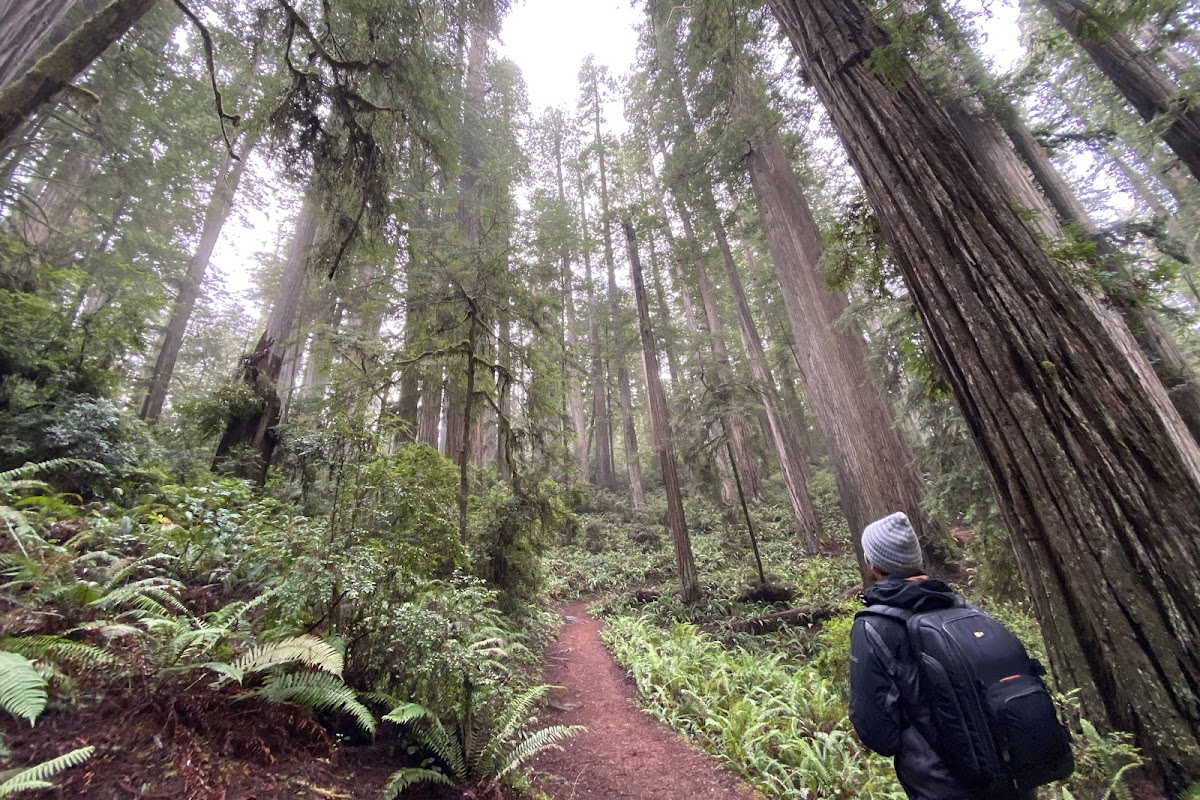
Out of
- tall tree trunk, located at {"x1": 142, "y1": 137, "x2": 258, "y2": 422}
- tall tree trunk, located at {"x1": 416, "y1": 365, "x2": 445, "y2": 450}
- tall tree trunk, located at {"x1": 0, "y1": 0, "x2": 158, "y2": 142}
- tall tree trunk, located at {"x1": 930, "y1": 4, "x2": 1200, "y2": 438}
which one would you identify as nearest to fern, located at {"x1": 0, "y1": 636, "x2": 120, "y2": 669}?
tall tree trunk, located at {"x1": 0, "y1": 0, "x2": 158, "y2": 142}

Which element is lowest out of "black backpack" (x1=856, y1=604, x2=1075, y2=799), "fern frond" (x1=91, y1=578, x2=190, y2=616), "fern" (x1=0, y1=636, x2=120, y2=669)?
"black backpack" (x1=856, y1=604, x2=1075, y2=799)

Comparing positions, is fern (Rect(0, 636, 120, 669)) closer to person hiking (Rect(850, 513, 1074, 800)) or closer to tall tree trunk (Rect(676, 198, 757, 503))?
person hiking (Rect(850, 513, 1074, 800))

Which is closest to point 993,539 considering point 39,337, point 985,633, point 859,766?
point 859,766

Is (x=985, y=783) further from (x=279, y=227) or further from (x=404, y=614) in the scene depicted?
(x=279, y=227)

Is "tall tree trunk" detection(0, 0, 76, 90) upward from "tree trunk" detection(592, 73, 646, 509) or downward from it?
downward

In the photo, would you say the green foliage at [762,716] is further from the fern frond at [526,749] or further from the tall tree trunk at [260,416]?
the tall tree trunk at [260,416]

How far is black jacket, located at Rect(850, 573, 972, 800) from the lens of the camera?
1.83 meters

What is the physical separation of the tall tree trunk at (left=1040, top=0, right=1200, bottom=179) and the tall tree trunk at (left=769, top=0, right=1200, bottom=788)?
16.5ft

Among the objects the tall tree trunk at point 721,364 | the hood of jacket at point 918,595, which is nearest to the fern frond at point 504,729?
the hood of jacket at point 918,595

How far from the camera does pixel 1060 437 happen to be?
1980 mm

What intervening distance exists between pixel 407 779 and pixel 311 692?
27.1 inches

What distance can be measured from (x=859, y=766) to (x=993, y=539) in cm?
338

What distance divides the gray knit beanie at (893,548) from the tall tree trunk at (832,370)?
13.1 feet

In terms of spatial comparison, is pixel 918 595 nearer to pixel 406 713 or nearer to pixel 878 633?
pixel 878 633
